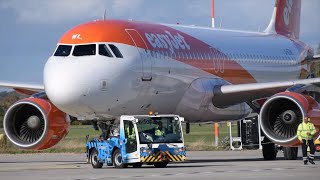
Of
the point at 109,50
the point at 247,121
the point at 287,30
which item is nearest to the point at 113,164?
the point at 109,50

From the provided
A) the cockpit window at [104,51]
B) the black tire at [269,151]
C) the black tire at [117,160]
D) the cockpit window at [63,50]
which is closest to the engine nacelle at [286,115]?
the black tire at [269,151]

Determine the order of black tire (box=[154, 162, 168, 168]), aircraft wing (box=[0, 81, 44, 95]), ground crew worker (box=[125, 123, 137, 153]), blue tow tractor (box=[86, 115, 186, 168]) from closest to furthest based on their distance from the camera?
blue tow tractor (box=[86, 115, 186, 168]) → ground crew worker (box=[125, 123, 137, 153]) → black tire (box=[154, 162, 168, 168]) → aircraft wing (box=[0, 81, 44, 95])

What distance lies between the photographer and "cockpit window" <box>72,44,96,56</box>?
109ft

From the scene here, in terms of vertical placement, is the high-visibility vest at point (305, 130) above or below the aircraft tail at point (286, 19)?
below

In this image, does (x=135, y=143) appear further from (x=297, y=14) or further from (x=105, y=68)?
(x=297, y=14)

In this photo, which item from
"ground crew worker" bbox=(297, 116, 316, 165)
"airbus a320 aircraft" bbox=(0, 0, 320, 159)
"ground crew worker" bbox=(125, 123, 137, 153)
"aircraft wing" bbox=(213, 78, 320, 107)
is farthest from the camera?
"aircraft wing" bbox=(213, 78, 320, 107)

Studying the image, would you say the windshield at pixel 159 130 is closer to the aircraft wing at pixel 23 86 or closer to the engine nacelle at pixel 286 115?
the engine nacelle at pixel 286 115

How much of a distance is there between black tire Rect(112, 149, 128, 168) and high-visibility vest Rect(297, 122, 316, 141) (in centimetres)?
618

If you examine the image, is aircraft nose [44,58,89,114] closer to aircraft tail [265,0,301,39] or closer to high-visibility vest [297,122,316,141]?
high-visibility vest [297,122,316,141]

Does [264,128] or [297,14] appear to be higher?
[297,14]

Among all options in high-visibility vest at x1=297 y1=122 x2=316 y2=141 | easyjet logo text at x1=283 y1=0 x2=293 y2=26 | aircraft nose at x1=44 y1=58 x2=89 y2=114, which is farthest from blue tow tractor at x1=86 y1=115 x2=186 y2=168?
easyjet logo text at x1=283 y1=0 x2=293 y2=26

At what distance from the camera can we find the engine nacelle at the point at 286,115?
34656 mm

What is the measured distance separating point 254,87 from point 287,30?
475 inches

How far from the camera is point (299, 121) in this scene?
116ft
